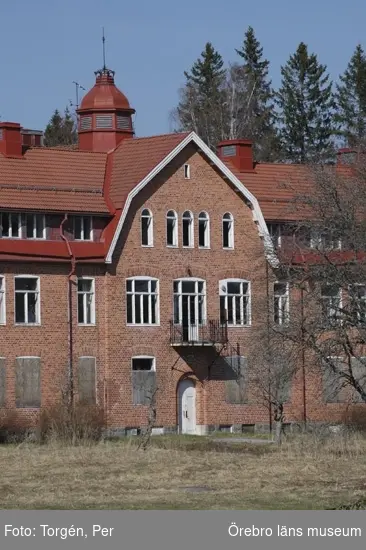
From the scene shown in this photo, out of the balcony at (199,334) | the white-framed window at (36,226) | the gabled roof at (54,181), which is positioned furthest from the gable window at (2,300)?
the balcony at (199,334)

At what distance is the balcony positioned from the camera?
2279 inches

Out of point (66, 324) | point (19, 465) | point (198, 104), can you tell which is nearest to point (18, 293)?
point (66, 324)

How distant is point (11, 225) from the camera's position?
55.4 meters

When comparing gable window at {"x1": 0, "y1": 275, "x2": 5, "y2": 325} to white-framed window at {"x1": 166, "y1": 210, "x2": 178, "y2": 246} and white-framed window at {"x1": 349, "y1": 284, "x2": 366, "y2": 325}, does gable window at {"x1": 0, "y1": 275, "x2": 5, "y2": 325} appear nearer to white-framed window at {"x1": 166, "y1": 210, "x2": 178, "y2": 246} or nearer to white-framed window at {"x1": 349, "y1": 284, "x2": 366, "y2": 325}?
white-framed window at {"x1": 166, "y1": 210, "x2": 178, "y2": 246}

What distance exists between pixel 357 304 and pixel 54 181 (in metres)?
17.4

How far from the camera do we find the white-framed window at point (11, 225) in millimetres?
55219

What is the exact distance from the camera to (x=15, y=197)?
55.6 m

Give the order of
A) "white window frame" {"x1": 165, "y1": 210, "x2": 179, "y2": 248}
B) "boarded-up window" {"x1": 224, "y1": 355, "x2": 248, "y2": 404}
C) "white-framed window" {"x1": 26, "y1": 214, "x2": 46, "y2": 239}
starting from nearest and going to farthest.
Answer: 1. "white-framed window" {"x1": 26, "y1": 214, "x2": 46, "y2": 239}
2. "white window frame" {"x1": 165, "y1": 210, "x2": 179, "y2": 248}
3. "boarded-up window" {"x1": 224, "y1": 355, "x2": 248, "y2": 404}

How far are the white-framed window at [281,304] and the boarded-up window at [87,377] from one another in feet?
21.8

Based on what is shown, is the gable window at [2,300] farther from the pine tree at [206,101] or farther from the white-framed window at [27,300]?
the pine tree at [206,101]

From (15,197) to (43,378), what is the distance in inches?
244

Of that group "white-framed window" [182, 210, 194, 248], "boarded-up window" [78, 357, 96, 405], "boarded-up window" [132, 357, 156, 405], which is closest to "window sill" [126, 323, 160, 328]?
"boarded-up window" [132, 357, 156, 405]

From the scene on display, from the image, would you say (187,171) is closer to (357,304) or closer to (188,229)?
(188,229)

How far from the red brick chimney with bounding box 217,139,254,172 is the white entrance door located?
30.3ft
